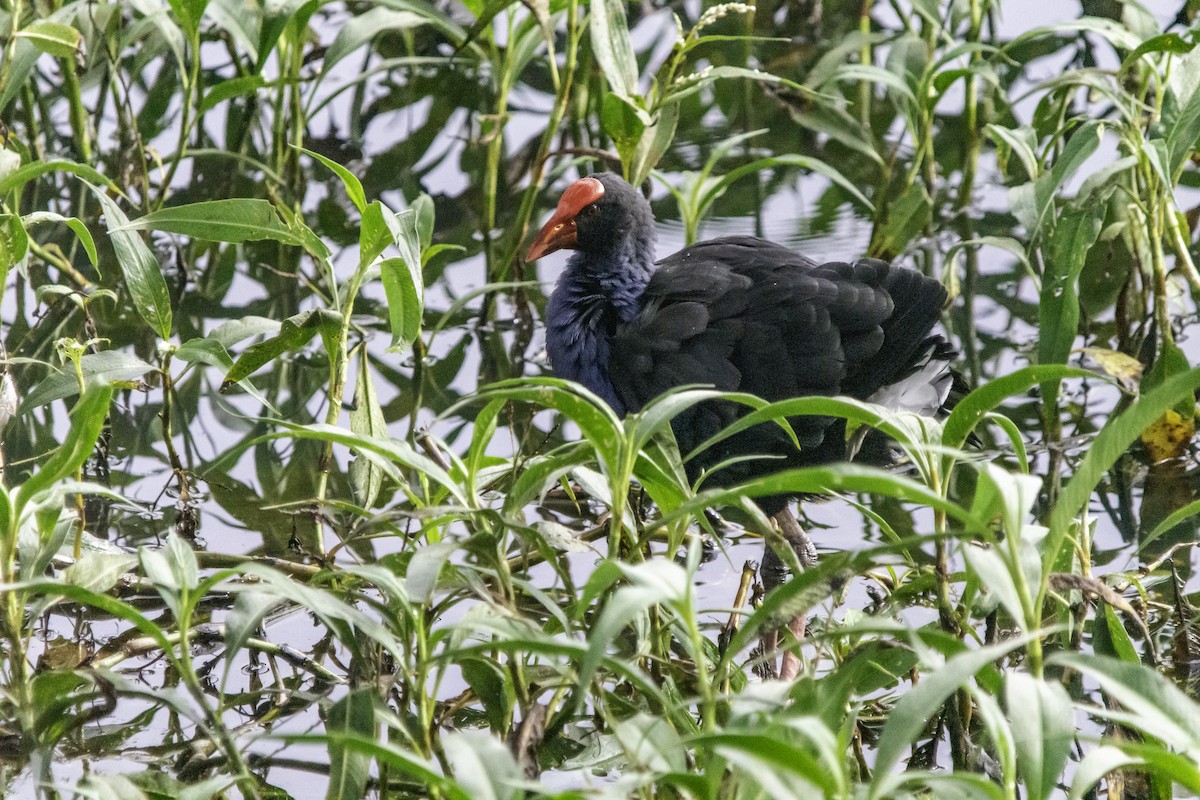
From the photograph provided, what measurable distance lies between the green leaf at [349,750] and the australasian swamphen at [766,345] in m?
1.01

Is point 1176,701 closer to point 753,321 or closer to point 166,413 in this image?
point 753,321

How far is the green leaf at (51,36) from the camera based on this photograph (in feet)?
10.3

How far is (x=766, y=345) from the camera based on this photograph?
9.22ft

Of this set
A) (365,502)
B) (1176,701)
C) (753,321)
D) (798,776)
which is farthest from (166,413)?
(1176,701)

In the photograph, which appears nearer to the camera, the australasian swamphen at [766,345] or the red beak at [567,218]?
the australasian swamphen at [766,345]

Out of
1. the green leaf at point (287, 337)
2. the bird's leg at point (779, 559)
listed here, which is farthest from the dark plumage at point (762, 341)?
the green leaf at point (287, 337)

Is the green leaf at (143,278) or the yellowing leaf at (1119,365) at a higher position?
the green leaf at (143,278)

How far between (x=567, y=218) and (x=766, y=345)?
660 millimetres

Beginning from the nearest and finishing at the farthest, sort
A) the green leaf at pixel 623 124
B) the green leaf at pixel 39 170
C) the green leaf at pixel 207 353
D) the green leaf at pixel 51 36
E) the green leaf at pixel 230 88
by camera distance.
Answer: the green leaf at pixel 39 170 < the green leaf at pixel 207 353 < the green leaf at pixel 51 36 < the green leaf at pixel 623 124 < the green leaf at pixel 230 88

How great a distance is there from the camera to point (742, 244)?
3119 mm

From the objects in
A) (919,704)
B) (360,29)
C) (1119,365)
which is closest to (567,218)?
(360,29)

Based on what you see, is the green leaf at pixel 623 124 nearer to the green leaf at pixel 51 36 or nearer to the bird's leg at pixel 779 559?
the bird's leg at pixel 779 559

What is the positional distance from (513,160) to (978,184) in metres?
1.56

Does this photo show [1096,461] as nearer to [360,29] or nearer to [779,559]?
[779,559]
